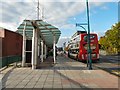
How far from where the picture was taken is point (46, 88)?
9656mm

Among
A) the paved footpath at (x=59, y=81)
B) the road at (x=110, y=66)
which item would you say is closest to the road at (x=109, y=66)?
the road at (x=110, y=66)

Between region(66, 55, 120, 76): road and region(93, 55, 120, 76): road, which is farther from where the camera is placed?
region(66, 55, 120, 76): road

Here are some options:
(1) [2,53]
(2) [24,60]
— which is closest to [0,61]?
(2) [24,60]

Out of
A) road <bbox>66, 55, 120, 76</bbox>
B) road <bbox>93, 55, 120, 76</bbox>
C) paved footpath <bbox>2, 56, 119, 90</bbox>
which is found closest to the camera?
paved footpath <bbox>2, 56, 119, 90</bbox>

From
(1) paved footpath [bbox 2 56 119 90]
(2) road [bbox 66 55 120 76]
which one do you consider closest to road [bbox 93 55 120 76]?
(2) road [bbox 66 55 120 76]

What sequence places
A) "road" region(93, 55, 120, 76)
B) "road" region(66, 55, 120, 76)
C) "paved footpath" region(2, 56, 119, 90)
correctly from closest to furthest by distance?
"paved footpath" region(2, 56, 119, 90), "road" region(93, 55, 120, 76), "road" region(66, 55, 120, 76)

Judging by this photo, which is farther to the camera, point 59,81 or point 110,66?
point 110,66

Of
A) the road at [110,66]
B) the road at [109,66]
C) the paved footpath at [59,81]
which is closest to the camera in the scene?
the paved footpath at [59,81]

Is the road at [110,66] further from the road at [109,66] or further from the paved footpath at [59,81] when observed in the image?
the paved footpath at [59,81]

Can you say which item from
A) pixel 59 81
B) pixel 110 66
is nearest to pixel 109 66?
pixel 110 66

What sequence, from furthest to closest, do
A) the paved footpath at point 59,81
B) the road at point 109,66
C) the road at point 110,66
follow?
the road at point 109,66, the road at point 110,66, the paved footpath at point 59,81

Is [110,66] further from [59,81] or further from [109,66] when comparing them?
[59,81]

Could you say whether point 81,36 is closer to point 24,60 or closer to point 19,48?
point 24,60

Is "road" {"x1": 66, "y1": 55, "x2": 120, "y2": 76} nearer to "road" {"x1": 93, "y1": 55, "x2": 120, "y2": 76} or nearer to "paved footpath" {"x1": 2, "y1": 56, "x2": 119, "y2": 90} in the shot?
"road" {"x1": 93, "y1": 55, "x2": 120, "y2": 76}
